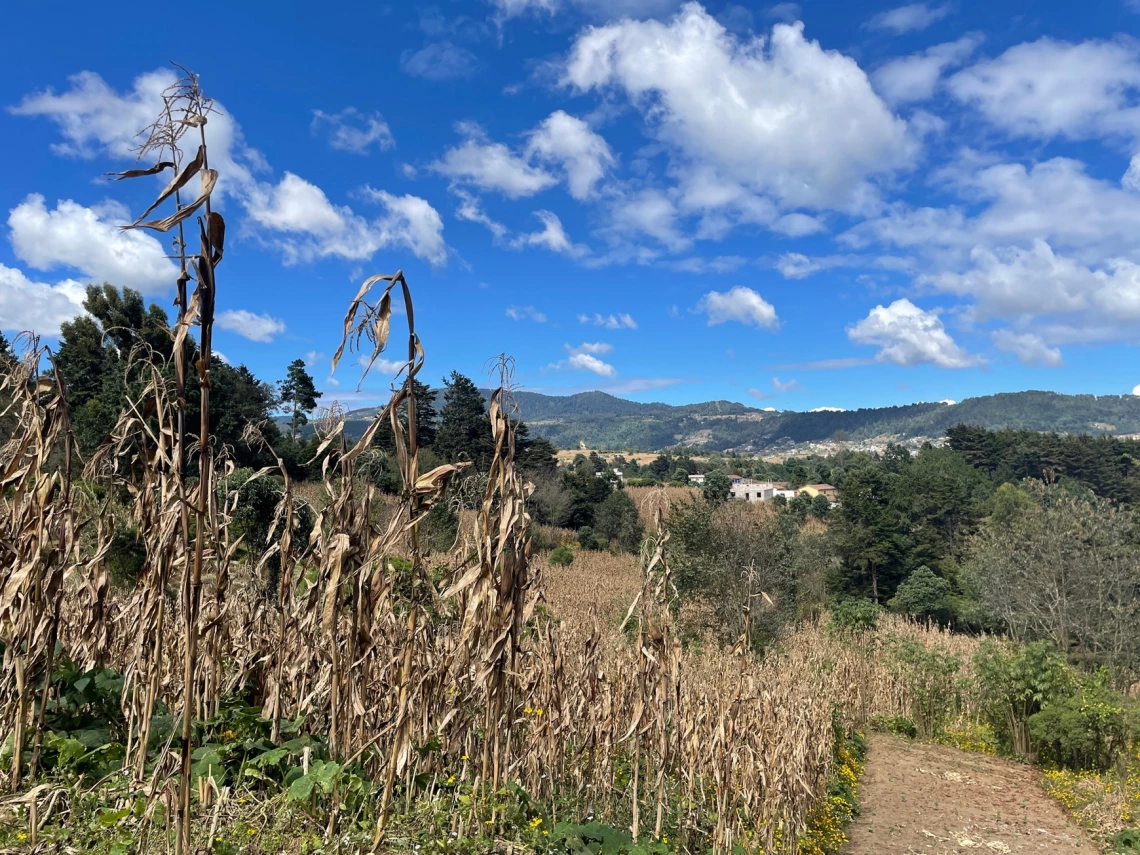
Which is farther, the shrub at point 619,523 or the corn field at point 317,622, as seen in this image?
the shrub at point 619,523

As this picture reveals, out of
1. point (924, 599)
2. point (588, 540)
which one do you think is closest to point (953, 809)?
point (924, 599)

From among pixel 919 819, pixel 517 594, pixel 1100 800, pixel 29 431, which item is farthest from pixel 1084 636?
pixel 29 431

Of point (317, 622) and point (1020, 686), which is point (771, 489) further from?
point (317, 622)

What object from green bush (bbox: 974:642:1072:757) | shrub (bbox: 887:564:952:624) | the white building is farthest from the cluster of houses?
green bush (bbox: 974:642:1072:757)

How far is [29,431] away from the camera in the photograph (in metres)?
1.95

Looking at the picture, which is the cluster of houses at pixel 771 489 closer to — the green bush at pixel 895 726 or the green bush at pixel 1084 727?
the green bush at pixel 895 726

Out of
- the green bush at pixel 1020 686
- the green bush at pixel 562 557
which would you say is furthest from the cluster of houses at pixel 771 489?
the green bush at pixel 1020 686

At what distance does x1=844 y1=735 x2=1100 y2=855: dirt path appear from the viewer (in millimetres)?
6617

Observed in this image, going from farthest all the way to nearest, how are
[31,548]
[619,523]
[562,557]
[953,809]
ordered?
[619,523], [562,557], [953,809], [31,548]

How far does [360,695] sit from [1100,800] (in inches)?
396

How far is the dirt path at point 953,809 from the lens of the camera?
6617mm

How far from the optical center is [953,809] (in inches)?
301

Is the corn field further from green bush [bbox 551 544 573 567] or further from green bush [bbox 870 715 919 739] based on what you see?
green bush [bbox 551 544 573 567]

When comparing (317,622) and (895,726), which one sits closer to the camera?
(317,622)
